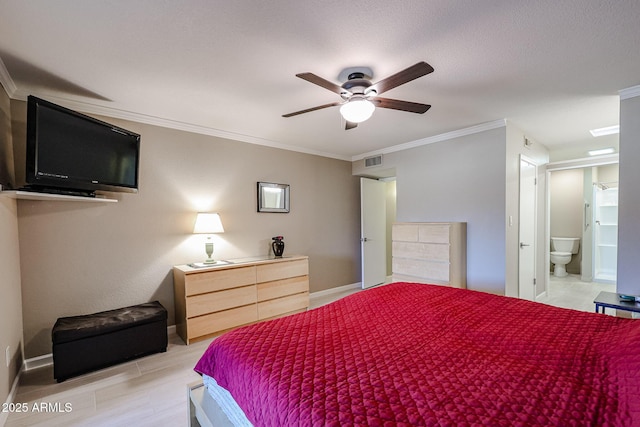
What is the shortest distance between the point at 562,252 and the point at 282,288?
19.2 ft

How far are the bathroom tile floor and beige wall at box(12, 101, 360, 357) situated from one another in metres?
3.36

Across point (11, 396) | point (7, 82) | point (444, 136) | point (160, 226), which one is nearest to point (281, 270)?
point (160, 226)

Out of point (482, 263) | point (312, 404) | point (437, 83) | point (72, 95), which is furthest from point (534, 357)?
point (72, 95)

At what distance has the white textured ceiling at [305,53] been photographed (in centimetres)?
152

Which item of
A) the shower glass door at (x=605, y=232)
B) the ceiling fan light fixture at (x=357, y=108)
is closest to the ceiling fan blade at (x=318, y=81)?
the ceiling fan light fixture at (x=357, y=108)

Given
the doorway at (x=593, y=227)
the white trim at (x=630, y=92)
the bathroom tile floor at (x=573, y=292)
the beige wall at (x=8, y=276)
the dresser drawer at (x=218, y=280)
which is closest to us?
the beige wall at (x=8, y=276)

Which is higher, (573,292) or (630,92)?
(630,92)

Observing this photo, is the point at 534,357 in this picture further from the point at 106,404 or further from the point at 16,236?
the point at 16,236

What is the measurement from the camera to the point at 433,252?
3523 mm

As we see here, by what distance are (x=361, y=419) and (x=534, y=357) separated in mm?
869

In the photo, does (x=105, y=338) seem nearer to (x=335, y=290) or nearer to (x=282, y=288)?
(x=282, y=288)

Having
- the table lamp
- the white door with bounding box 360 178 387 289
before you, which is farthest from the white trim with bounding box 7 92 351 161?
the white door with bounding box 360 178 387 289

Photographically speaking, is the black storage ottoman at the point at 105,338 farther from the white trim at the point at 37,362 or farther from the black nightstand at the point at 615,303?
the black nightstand at the point at 615,303

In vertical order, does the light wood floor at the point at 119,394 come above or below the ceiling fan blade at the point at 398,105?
below
